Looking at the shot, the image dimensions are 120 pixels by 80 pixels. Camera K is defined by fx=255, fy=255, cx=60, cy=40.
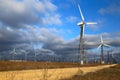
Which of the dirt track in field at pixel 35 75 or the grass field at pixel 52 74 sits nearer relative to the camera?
the dirt track in field at pixel 35 75

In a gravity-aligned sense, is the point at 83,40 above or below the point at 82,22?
below

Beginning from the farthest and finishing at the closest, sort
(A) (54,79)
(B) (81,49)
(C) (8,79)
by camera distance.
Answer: (B) (81,49) < (A) (54,79) < (C) (8,79)

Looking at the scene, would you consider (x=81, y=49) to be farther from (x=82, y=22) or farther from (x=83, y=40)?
(x=82, y=22)

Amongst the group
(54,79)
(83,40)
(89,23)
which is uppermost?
(89,23)

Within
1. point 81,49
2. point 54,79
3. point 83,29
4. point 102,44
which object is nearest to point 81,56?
point 81,49

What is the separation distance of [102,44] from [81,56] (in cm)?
4703

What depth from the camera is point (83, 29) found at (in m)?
123

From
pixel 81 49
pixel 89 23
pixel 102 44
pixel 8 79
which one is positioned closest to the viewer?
pixel 8 79

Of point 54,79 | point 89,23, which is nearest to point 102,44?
point 89,23

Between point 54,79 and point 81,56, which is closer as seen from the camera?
point 54,79

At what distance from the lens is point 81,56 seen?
119188 mm

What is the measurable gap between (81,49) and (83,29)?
11.1 meters

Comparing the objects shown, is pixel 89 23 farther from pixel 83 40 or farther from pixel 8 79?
pixel 8 79

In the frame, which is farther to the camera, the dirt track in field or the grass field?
the grass field
